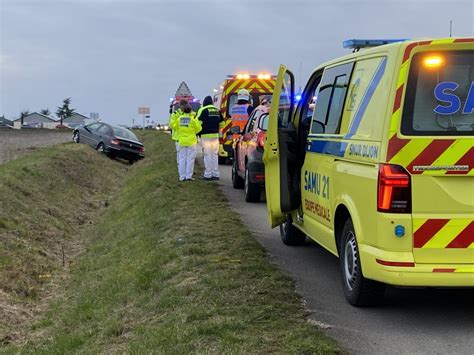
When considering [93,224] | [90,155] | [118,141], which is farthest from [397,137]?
[118,141]

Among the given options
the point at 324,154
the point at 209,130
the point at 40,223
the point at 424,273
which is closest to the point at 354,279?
the point at 424,273

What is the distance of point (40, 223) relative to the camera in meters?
12.2

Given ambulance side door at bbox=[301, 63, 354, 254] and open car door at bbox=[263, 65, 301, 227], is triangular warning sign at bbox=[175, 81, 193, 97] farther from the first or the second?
ambulance side door at bbox=[301, 63, 354, 254]

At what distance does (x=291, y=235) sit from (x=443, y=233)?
3.59m

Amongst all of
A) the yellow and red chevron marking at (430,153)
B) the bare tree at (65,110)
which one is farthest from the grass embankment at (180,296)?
the bare tree at (65,110)

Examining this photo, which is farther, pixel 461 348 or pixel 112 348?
pixel 112 348

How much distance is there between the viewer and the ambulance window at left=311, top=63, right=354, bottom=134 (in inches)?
231

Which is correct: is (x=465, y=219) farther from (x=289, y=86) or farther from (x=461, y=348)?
(x=289, y=86)

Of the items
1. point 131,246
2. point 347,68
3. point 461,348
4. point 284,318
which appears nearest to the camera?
point 461,348

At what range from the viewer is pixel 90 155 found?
23.3m

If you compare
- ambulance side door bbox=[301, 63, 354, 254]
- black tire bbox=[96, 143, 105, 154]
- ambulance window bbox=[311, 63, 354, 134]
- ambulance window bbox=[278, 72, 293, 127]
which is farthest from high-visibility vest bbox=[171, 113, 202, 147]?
black tire bbox=[96, 143, 105, 154]

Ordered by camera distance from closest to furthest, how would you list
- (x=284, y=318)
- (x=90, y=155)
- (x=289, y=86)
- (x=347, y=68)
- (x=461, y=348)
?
(x=461, y=348)
(x=284, y=318)
(x=347, y=68)
(x=289, y=86)
(x=90, y=155)

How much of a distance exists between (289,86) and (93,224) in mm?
7826

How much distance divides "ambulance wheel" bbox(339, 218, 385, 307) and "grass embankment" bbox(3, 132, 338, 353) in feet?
1.66
